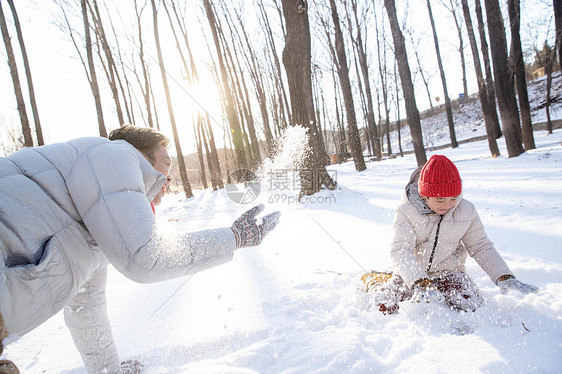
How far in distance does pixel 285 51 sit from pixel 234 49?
10630 millimetres

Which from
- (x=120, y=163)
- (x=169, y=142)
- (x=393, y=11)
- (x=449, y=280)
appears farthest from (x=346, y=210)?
(x=393, y=11)

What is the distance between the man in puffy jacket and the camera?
2.85ft

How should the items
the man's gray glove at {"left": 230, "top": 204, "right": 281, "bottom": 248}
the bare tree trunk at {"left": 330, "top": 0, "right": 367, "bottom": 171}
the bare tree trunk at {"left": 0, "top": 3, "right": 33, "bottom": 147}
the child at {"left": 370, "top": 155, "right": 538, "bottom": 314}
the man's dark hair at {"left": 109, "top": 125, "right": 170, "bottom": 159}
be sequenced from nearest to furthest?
the man's gray glove at {"left": 230, "top": 204, "right": 281, "bottom": 248}, the man's dark hair at {"left": 109, "top": 125, "right": 170, "bottom": 159}, the child at {"left": 370, "top": 155, "right": 538, "bottom": 314}, the bare tree trunk at {"left": 0, "top": 3, "right": 33, "bottom": 147}, the bare tree trunk at {"left": 330, "top": 0, "right": 367, "bottom": 171}

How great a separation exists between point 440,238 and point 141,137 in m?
1.86

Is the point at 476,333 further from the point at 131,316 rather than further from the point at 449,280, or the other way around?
the point at 131,316

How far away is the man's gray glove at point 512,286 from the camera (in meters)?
1.55

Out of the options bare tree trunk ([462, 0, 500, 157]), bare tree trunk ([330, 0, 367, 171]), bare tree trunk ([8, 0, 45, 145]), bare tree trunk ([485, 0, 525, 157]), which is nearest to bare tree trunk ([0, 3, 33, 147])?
bare tree trunk ([8, 0, 45, 145])

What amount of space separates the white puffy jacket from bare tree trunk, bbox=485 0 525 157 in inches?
316

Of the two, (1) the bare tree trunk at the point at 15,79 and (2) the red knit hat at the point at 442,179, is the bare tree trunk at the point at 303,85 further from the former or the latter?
(1) the bare tree trunk at the point at 15,79

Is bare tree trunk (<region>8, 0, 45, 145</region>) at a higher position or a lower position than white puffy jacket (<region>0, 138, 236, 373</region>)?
higher

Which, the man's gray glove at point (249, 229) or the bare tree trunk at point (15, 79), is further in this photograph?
the bare tree trunk at point (15, 79)

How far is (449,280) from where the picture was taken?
6.11 ft

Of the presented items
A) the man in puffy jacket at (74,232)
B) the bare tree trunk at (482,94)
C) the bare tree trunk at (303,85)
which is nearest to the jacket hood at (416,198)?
the man in puffy jacket at (74,232)

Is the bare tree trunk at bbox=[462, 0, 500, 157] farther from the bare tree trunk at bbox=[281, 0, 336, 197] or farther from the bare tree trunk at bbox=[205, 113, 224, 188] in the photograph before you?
the bare tree trunk at bbox=[205, 113, 224, 188]
